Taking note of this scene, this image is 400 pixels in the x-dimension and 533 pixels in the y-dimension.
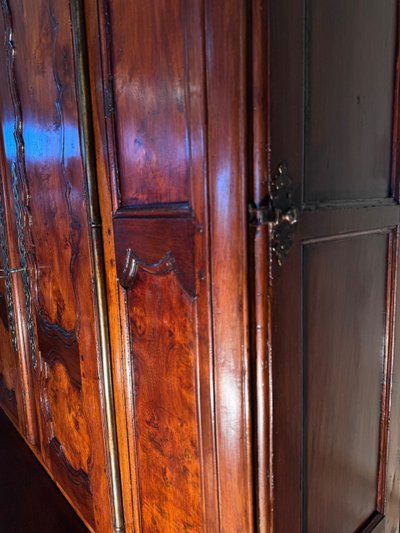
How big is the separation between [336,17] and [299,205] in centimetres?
36

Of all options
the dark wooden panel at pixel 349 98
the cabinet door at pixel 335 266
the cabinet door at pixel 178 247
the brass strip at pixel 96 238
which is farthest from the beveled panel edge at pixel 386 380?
the brass strip at pixel 96 238

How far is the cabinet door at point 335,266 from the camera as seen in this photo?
61 cm

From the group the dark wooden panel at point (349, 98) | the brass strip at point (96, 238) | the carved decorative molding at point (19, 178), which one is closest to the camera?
the dark wooden panel at point (349, 98)

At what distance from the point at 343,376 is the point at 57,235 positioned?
0.80 m

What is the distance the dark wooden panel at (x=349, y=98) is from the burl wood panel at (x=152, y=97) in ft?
0.68

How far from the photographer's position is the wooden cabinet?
1.90 feet

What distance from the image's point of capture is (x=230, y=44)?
0.54 metres

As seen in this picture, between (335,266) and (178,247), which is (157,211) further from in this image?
(335,266)

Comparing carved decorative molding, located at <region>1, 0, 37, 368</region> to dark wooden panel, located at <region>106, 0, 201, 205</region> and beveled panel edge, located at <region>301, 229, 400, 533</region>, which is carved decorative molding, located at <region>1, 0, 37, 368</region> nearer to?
dark wooden panel, located at <region>106, 0, 201, 205</region>

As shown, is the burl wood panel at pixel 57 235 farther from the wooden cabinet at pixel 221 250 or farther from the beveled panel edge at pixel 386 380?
the beveled panel edge at pixel 386 380

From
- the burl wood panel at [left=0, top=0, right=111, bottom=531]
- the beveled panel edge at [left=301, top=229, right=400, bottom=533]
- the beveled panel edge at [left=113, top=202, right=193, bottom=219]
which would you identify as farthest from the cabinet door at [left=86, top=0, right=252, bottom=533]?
the beveled panel edge at [left=301, top=229, right=400, bottom=533]

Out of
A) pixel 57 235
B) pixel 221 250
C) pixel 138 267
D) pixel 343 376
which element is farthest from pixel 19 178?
pixel 343 376

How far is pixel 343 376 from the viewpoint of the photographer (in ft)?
A: 2.71

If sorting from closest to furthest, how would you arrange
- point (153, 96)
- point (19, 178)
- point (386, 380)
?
1. point (153, 96)
2. point (386, 380)
3. point (19, 178)
